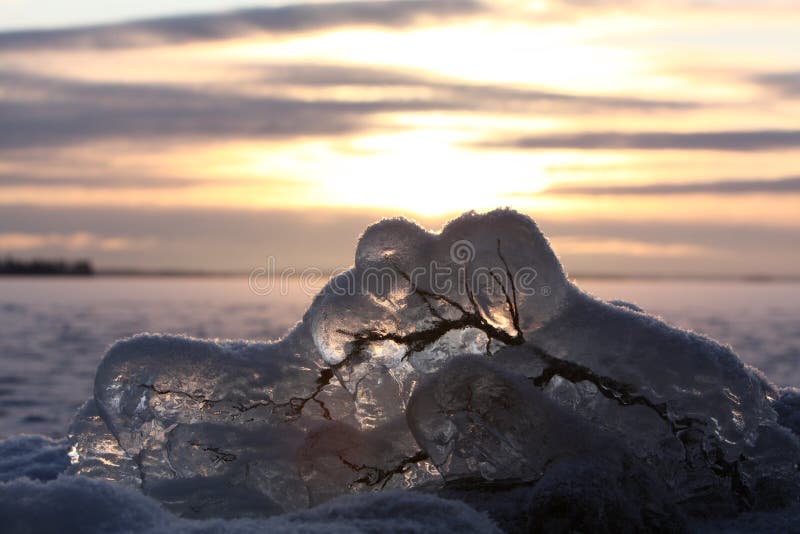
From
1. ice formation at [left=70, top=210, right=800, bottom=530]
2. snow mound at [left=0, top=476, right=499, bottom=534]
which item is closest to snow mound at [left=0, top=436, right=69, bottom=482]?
ice formation at [left=70, top=210, right=800, bottom=530]

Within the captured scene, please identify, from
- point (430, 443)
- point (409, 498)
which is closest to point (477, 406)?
point (430, 443)

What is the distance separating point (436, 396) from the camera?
4.48 m

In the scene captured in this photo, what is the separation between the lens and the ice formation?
14.9 ft

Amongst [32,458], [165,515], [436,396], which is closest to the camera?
[165,515]

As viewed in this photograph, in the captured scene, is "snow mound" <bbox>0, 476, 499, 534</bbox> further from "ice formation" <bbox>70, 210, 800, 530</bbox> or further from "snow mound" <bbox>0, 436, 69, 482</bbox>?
"snow mound" <bbox>0, 436, 69, 482</bbox>

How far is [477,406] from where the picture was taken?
4434 mm

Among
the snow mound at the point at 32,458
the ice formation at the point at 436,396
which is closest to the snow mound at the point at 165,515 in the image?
the ice formation at the point at 436,396

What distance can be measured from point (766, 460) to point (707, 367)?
2.05ft

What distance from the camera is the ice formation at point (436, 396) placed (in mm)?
4535

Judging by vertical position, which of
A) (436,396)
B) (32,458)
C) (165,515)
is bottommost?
(32,458)

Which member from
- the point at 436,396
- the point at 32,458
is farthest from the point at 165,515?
the point at 32,458

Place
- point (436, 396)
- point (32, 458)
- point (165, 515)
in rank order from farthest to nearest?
point (32, 458) < point (436, 396) < point (165, 515)

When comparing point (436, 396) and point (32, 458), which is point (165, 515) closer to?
point (436, 396)

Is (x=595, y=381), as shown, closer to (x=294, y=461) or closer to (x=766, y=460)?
(x=766, y=460)
